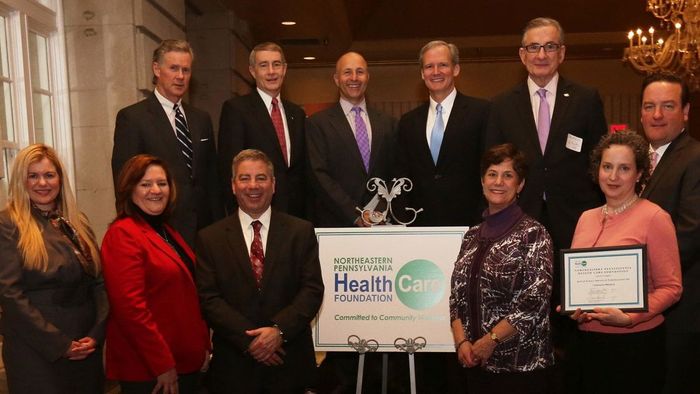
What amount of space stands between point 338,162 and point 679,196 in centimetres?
194

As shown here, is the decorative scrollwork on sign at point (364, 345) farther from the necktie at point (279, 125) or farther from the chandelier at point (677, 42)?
the chandelier at point (677, 42)

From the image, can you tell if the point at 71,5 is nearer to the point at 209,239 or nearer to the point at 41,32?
the point at 41,32

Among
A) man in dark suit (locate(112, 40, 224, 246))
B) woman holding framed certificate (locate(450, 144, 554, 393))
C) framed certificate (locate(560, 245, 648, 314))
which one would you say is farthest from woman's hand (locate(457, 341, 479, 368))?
man in dark suit (locate(112, 40, 224, 246))

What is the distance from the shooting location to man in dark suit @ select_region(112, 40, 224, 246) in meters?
4.03

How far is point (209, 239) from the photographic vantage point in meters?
A: 3.30

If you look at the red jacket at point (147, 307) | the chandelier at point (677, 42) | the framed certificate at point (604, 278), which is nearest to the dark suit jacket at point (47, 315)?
the red jacket at point (147, 307)

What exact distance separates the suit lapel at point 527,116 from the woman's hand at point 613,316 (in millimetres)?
1238

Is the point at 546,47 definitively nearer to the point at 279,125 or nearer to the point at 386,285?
the point at 386,285

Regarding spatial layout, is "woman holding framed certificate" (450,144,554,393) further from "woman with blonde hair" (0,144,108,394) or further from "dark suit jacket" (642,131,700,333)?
"woman with blonde hair" (0,144,108,394)

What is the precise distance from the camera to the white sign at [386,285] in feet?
12.4

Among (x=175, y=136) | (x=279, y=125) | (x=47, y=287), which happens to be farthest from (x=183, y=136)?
(x=47, y=287)

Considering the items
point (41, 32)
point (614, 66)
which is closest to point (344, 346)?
point (41, 32)

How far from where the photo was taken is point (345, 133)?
4340 millimetres

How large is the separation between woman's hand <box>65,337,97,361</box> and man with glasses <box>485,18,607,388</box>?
7.53 feet
